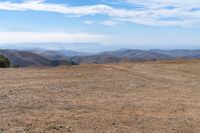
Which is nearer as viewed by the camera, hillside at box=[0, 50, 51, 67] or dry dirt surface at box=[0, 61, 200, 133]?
dry dirt surface at box=[0, 61, 200, 133]

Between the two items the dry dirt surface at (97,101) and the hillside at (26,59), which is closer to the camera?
the dry dirt surface at (97,101)


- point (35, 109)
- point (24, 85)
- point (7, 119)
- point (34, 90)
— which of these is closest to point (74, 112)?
point (35, 109)

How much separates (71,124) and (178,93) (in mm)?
7452

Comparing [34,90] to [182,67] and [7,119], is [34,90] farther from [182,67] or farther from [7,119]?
[182,67]

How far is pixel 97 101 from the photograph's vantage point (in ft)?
47.3

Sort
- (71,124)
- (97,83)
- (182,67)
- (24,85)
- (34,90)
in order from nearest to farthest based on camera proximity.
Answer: (71,124), (34,90), (24,85), (97,83), (182,67)

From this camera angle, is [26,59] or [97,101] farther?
[26,59]

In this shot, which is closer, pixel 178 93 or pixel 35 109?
pixel 35 109

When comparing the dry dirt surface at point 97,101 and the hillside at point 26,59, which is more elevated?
the dry dirt surface at point 97,101

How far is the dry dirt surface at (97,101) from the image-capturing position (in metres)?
10.9

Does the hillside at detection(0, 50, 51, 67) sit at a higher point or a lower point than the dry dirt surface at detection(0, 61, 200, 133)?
lower

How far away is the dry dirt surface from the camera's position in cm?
1092

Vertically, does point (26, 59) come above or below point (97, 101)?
below

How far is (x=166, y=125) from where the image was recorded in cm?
1138
